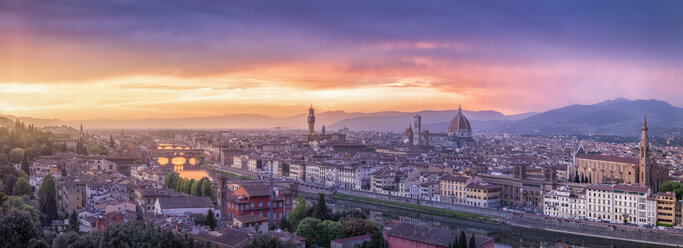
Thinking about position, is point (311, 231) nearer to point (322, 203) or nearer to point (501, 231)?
point (322, 203)

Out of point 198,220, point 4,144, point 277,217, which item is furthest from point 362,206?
point 4,144

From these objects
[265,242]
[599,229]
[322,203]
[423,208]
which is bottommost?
[423,208]

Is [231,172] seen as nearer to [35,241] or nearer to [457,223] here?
[457,223]

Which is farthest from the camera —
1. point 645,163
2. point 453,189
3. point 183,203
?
point 453,189

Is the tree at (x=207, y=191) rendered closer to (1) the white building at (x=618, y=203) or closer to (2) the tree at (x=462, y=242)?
(2) the tree at (x=462, y=242)

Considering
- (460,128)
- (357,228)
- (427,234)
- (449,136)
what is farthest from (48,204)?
(460,128)

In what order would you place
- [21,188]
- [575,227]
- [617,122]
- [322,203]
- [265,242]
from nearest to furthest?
[265,242] → [322,203] → [575,227] → [21,188] → [617,122]

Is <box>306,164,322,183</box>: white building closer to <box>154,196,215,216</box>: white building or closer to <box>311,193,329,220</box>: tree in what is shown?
<box>154,196,215,216</box>: white building

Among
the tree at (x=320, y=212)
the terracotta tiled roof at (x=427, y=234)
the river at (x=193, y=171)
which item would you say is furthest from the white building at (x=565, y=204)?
the river at (x=193, y=171)
